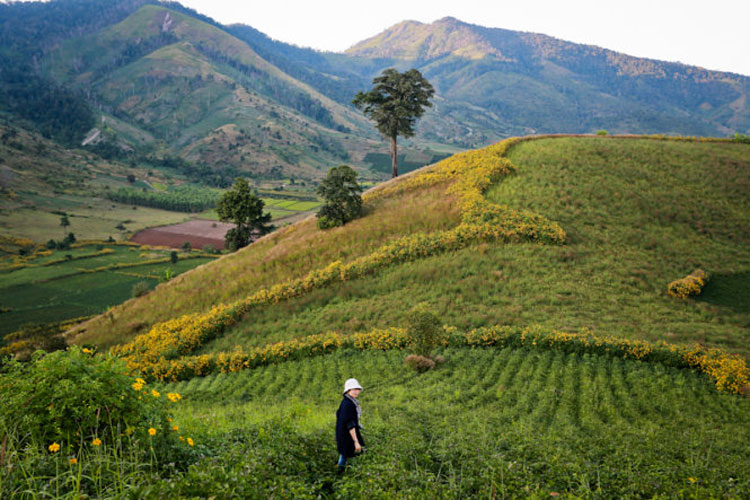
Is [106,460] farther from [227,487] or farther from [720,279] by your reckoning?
[720,279]

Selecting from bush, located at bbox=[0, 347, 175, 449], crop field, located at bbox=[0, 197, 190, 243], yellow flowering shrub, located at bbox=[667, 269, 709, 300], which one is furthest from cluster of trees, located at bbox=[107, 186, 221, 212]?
bush, located at bbox=[0, 347, 175, 449]

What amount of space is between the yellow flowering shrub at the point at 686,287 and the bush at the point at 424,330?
15843mm

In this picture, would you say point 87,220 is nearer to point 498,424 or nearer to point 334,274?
point 334,274

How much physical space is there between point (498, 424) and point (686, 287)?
1965cm

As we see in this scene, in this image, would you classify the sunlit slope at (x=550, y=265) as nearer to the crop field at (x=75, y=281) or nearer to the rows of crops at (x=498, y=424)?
the rows of crops at (x=498, y=424)

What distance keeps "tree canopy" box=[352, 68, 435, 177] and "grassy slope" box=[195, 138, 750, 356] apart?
17.9 m

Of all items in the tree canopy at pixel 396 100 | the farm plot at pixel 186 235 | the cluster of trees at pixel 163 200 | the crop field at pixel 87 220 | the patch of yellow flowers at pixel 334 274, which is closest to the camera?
the patch of yellow flowers at pixel 334 274

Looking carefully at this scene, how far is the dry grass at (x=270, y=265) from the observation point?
32.0 m

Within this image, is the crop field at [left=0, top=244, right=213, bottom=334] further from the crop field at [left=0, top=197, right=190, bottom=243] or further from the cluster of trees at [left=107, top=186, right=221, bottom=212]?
the cluster of trees at [left=107, top=186, right=221, bottom=212]

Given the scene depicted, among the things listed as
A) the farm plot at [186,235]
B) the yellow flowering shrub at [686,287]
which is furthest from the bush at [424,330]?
the farm plot at [186,235]

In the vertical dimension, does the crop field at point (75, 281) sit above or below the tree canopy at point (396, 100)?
below

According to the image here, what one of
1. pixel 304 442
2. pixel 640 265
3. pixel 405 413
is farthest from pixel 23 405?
pixel 640 265

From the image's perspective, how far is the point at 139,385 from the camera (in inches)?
273

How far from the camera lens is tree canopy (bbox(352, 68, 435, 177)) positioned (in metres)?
48.8
